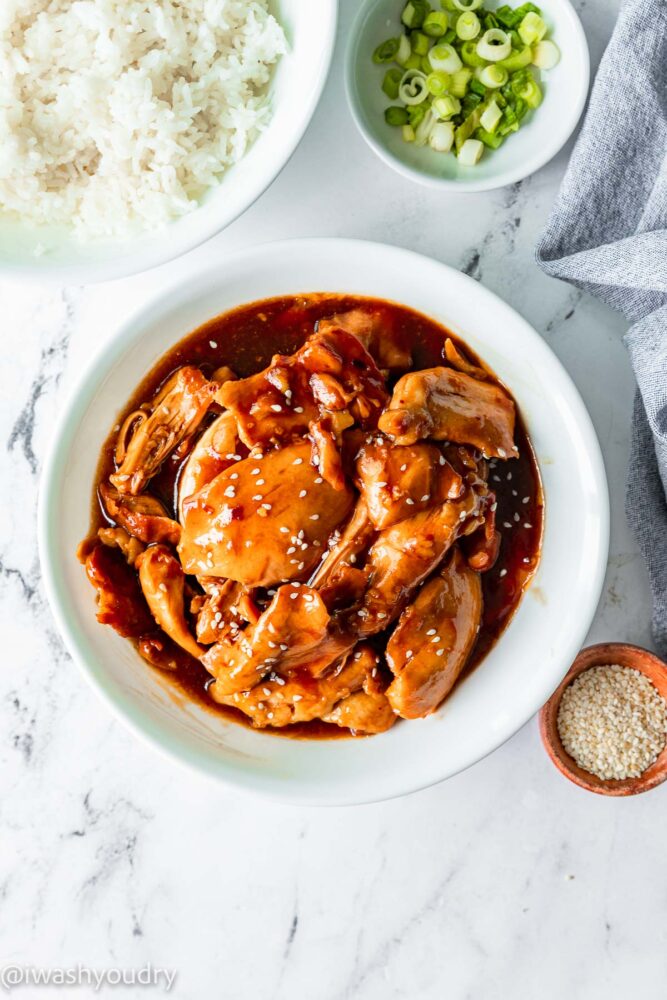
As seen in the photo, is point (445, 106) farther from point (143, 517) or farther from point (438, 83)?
point (143, 517)

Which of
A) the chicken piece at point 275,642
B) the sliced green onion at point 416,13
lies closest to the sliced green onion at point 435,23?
the sliced green onion at point 416,13

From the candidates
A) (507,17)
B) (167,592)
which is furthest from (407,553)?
(507,17)

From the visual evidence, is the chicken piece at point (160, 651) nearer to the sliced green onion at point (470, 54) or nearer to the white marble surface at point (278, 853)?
the white marble surface at point (278, 853)

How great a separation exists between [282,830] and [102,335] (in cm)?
196

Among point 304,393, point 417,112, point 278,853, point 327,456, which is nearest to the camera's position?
point 327,456

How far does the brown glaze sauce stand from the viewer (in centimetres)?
285

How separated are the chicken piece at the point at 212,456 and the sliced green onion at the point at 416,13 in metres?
1.47

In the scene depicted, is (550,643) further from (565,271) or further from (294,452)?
(565,271)

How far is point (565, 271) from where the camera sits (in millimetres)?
2824

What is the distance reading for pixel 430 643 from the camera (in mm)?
2639

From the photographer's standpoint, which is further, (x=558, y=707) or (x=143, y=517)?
(x=558, y=707)

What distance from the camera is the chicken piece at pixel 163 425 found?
2.76 meters

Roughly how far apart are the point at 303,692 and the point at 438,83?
205 cm

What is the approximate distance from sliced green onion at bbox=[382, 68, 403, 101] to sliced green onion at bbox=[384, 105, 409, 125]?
5 centimetres
